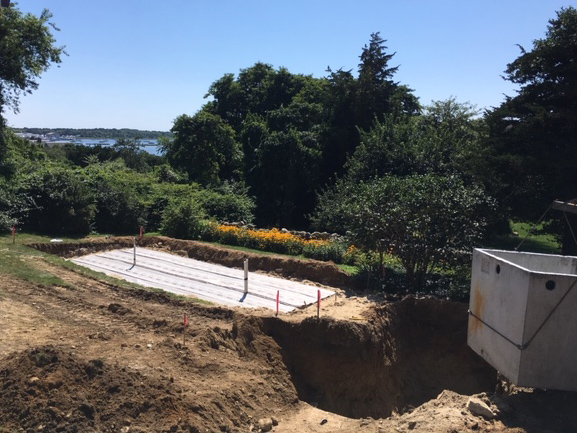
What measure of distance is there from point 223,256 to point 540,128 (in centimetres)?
926

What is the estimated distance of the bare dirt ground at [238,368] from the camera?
20.9 feet

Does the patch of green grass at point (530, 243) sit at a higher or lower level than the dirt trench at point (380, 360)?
higher

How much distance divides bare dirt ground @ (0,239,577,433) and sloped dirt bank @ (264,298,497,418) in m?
0.02

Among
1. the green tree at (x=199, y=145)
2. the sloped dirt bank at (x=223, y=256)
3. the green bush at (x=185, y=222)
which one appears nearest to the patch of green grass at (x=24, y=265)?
the sloped dirt bank at (x=223, y=256)

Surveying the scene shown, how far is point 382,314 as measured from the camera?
10773 millimetres

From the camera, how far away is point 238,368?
8.26m

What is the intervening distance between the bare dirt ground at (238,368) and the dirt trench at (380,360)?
22 millimetres

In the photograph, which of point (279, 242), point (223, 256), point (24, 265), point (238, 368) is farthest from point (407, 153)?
point (24, 265)

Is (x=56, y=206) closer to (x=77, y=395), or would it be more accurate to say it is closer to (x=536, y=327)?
(x=77, y=395)

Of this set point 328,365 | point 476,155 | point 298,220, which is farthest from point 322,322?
point 298,220

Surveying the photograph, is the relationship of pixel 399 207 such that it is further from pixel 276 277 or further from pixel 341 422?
pixel 341 422

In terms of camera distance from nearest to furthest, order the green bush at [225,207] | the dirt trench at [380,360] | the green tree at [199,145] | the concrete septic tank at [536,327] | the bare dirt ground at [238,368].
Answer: the bare dirt ground at [238,368], the concrete septic tank at [536,327], the dirt trench at [380,360], the green bush at [225,207], the green tree at [199,145]

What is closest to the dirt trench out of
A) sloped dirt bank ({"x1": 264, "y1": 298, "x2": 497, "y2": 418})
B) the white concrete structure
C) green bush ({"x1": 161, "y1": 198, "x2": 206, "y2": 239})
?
sloped dirt bank ({"x1": 264, "y1": 298, "x2": 497, "y2": 418})

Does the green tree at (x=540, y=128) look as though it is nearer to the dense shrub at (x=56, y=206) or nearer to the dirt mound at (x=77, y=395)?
the dirt mound at (x=77, y=395)
